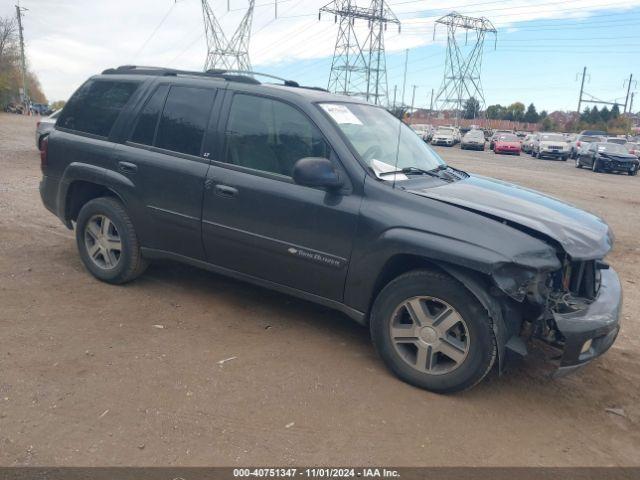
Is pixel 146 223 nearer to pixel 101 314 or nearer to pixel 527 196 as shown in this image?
pixel 101 314

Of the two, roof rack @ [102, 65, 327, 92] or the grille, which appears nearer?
the grille

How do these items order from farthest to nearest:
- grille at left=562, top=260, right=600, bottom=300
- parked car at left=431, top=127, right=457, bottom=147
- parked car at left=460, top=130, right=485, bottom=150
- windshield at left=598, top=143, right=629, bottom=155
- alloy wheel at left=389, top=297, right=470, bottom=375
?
parked car at left=431, top=127, right=457, bottom=147, parked car at left=460, top=130, right=485, bottom=150, windshield at left=598, top=143, right=629, bottom=155, grille at left=562, top=260, right=600, bottom=300, alloy wheel at left=389, top=297, right=470, bottom=375

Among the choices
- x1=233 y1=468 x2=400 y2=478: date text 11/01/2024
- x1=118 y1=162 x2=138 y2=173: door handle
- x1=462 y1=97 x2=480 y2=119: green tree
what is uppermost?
x1=462 y1=97 x2=480 y2=119: green tree

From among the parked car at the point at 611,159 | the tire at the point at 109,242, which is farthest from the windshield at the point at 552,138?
the tire at the point at 109,242

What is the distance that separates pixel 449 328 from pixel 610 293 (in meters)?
1.20

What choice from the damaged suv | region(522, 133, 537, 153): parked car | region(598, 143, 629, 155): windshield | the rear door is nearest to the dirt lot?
the damaged suv

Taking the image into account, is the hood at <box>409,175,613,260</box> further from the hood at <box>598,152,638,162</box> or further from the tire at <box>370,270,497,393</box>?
the hood at <box>598,152,638,162</box>

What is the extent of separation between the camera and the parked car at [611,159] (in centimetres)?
2476

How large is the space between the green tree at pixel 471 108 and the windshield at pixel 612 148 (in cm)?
4876

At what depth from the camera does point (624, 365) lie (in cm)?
420

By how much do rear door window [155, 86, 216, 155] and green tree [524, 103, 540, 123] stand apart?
9880 centimetres

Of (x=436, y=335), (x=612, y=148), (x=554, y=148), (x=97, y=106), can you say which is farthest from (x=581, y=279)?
(x=554, y=148)

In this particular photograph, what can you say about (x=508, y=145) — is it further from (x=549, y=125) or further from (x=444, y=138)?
(x=549, y=125)

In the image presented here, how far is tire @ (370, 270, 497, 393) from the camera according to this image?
3379 millimetres
